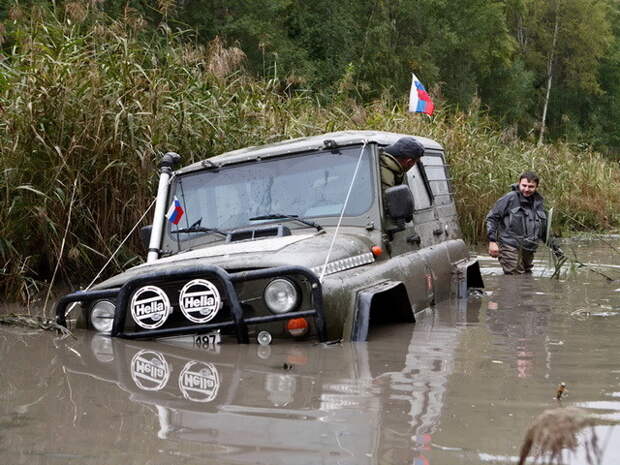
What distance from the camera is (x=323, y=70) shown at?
35.4 metres

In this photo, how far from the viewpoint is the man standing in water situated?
33.2ft

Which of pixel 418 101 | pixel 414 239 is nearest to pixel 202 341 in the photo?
pixel 414 239

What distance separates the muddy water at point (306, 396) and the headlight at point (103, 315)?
0.37ft

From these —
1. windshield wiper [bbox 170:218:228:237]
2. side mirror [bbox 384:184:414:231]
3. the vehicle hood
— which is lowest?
the vehicle hood

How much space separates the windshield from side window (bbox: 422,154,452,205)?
1529mm

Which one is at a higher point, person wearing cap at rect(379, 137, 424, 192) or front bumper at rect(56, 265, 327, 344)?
person wearing cap at rect(379, 137, 424, 192)

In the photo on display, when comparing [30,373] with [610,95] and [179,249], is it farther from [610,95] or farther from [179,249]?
[610,95]

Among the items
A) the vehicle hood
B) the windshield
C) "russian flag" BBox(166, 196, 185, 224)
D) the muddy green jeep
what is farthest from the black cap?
"russian flag" BBox(166, 196, 185, 224)

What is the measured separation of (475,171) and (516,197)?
11.9 feet

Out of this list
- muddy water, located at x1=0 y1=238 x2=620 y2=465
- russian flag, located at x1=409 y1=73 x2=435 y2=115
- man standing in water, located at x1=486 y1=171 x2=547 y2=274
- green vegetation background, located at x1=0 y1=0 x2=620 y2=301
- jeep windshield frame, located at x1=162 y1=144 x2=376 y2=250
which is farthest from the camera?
russian flag, located at x1=409 y1=73 x2=435 y2=115

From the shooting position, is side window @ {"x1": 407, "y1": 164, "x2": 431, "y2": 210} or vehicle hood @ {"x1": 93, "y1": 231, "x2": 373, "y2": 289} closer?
vehicle hood @ {"x1": 93, "y1": 231, "x2": 373, "y2": 289}

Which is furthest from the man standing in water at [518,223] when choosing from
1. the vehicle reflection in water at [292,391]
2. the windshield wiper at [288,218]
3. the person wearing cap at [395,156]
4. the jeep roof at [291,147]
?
the windshield wiper at [288,218]

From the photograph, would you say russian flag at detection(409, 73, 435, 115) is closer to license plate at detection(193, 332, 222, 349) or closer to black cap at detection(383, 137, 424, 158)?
black cap at detection(383, 137, 424, 158)

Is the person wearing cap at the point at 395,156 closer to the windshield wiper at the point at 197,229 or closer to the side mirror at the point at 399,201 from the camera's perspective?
the side mirror at the point at 399,201
